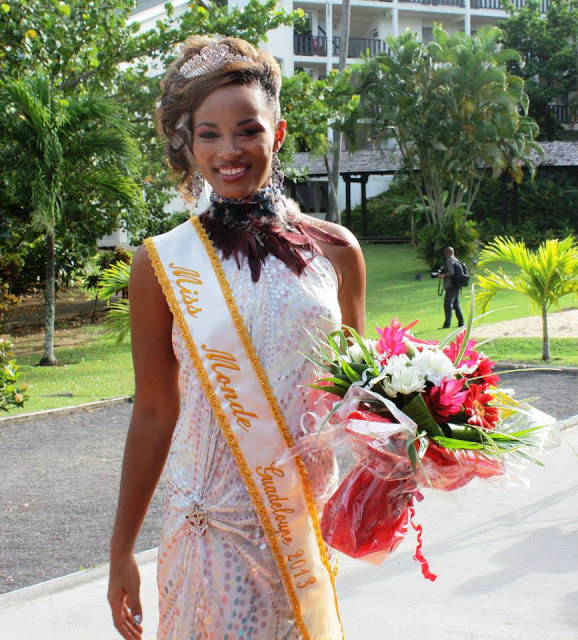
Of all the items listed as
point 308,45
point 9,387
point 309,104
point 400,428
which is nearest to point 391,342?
point 400,428

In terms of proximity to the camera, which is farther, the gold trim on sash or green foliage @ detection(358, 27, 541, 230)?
green foliage @ detection(358, 27, 541, 230)

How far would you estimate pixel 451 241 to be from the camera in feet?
88.3

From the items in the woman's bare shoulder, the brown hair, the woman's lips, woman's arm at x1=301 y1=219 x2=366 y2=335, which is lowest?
woman's arm at x1=301 y1=219 x2=366 y2=335

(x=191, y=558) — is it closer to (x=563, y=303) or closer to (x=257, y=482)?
(x=257, y=482)

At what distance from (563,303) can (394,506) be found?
62.5ft

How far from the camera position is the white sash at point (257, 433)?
1916 mm

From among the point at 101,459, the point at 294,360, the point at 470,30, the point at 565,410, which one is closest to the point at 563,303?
the point at 565,410

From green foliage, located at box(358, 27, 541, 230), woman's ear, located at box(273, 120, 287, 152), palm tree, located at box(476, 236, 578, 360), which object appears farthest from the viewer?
green foliage, located at box(358, 27, 541, 230)

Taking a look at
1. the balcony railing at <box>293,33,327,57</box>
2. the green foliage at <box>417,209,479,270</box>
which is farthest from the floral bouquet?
the balcony railing at <box>293,33,327,57</box>

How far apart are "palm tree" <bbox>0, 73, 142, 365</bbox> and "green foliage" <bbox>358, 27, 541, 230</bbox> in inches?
725

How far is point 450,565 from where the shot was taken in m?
4.60

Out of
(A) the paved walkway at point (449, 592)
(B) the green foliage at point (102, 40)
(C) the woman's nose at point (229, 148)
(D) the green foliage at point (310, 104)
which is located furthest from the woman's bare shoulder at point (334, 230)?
(D) the green foliage at point (310, 104)

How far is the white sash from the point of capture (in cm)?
192

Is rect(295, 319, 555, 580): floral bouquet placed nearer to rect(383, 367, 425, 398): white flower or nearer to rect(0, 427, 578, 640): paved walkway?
rect(383, 367, 425, 398): white flower
